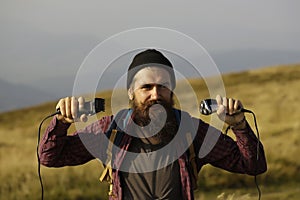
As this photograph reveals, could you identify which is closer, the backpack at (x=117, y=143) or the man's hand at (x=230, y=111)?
the man's hand at (x=230, y=111)

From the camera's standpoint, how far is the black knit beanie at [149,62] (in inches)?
249

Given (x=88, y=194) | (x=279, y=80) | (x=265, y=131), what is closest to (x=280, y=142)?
(x=265, y=131)

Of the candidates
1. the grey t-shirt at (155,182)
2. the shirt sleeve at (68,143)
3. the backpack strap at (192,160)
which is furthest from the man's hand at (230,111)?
the shirt sleeve at (68,143)

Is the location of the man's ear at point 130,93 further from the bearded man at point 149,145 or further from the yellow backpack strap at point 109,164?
the yellow backpack strap at point 109,164

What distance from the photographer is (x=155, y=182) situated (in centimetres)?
616

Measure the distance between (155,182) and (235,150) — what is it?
2.67ft

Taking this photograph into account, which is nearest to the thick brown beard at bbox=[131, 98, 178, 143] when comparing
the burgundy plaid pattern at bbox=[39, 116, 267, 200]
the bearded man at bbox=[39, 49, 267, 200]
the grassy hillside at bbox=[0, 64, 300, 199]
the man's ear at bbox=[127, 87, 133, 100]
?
the bearded man at bbox=[39, 49, 267, 200]

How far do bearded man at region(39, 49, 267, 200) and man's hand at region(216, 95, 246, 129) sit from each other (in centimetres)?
5

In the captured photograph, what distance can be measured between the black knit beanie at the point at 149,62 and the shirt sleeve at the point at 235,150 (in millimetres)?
556

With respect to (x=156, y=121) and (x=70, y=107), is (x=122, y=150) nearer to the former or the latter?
(x=156, y=121)

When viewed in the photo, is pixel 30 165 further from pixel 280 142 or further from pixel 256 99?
pixel 256 99

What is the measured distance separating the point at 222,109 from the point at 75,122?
1.26 meters

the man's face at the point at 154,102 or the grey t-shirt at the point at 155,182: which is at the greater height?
the man's face at the point at 154,102

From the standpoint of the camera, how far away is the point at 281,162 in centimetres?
2414
